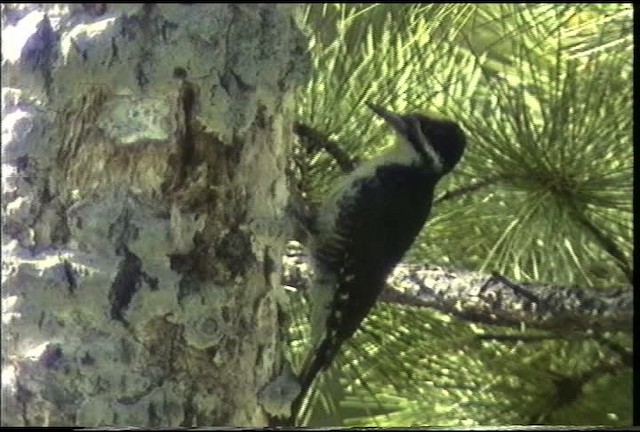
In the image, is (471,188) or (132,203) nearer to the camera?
(132,203)

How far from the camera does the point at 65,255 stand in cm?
32

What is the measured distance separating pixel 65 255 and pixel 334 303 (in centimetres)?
22

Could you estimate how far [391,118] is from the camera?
0.53 m

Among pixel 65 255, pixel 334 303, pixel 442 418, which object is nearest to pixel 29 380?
pixel 65 255

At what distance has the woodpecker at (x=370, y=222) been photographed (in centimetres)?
49

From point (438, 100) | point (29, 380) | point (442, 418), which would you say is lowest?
point (442, 418)

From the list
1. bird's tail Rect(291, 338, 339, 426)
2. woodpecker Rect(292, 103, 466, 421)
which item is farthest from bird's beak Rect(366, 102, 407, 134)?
bird's tail Rect(291, 338, 339, 426)

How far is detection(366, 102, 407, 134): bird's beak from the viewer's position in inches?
20.4

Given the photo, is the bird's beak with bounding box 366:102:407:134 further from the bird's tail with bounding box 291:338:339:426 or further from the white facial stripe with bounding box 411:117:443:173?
the bird's tail with bounding box 291:338:339:426

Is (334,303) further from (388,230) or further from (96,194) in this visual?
(96,194)

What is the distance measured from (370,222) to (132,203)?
8.2 inches

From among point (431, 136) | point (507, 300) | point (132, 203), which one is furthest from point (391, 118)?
point (132, 203)

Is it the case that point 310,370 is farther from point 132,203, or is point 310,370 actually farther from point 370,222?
point 132,203

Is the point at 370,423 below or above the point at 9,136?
below
